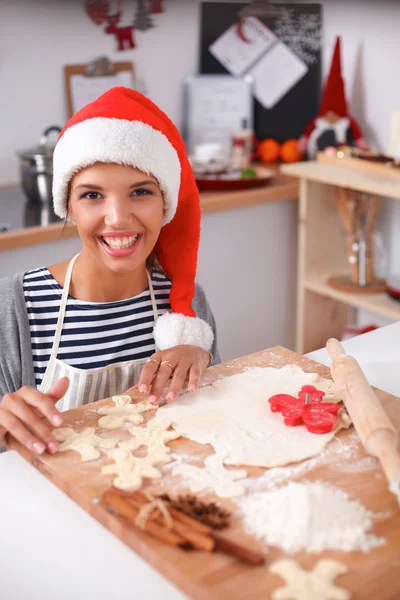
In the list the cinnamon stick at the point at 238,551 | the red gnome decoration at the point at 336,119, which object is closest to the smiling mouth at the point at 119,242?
the cinnamon stick at the point at 238,551

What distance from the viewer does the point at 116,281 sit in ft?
4.56

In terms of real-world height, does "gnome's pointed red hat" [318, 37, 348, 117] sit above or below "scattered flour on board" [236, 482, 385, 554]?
above

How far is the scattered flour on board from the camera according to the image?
0.76 metres

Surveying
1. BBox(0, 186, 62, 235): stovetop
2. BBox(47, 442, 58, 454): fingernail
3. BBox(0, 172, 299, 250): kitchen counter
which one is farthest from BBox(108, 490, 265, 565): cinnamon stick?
BBox(0, 186, 62, 235): stovetop

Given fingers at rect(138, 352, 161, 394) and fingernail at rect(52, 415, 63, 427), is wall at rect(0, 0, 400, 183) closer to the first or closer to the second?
fingers at rect(138, 352, 161, 394)

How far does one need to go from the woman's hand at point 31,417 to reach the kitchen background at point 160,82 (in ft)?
4.88

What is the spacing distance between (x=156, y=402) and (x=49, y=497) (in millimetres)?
218

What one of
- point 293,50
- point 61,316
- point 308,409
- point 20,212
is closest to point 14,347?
point 61,316

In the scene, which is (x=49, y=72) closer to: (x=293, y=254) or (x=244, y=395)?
(x=293, y=254)

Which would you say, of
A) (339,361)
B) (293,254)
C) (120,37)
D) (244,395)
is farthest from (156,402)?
(120,37)

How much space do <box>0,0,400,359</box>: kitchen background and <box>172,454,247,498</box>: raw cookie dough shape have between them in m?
1.59

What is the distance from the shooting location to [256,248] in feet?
8.55

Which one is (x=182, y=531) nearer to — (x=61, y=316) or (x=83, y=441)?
(x=83, y=441)

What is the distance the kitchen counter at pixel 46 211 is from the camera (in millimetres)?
2054
